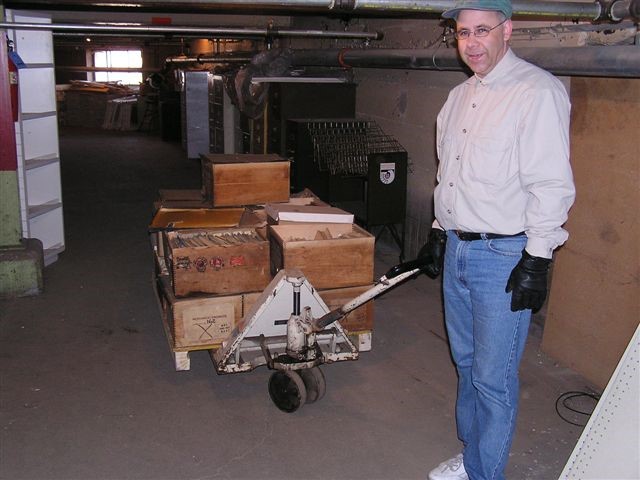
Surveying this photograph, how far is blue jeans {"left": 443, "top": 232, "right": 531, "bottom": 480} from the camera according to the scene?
237 centimetres

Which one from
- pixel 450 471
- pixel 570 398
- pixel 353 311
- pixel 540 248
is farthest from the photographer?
pixel 353 311

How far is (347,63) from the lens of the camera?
6105mm

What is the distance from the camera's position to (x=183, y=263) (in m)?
3.71

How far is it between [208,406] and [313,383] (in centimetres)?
57

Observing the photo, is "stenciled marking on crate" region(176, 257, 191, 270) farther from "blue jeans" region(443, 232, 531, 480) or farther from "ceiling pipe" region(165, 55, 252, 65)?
"ceiling pipe" region(165, 55, 252, 65)

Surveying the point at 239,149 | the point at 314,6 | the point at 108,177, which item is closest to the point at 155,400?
the point at 314,6

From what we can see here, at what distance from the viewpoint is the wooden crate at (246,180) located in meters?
4.35

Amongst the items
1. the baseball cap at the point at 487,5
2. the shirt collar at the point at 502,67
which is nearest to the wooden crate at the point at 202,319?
the shirt collar at the point at 502,67

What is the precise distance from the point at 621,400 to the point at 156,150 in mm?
12799

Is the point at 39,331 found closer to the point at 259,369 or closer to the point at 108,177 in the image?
the point at 259,369

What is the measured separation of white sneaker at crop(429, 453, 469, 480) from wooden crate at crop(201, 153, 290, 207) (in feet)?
7.41

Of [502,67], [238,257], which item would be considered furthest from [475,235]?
[238,257]

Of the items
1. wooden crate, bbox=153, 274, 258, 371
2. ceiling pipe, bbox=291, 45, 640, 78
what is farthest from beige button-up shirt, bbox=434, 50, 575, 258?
wooden crate, bbox=153, 274, 258, 371

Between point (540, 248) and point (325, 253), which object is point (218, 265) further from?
point (540, 248)
